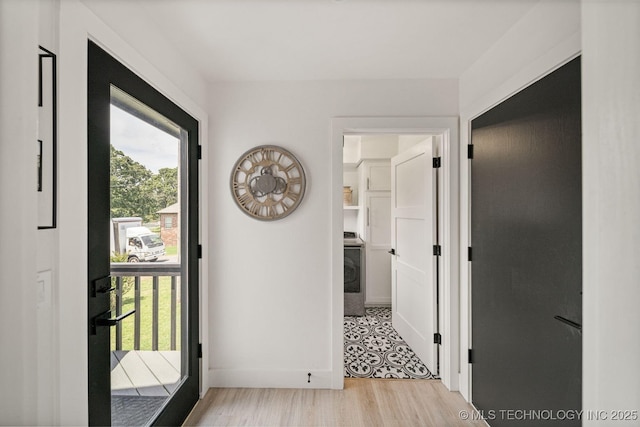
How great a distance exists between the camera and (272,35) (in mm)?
1711

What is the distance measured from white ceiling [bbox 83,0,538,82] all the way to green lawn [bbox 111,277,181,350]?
1.25 m

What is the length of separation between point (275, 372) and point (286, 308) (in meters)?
0.51

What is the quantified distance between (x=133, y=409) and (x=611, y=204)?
200 centimetres

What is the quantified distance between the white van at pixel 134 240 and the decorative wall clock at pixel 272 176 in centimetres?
78

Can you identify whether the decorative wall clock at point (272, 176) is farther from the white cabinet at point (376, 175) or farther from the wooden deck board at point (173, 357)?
the white cabinet at point (376, 175)

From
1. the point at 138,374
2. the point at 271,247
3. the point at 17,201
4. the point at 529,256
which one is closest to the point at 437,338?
the point at 529,256

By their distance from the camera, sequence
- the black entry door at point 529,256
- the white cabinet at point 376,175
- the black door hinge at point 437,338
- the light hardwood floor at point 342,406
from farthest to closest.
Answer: the white cabinet at point 376,175
the black door hinge at point 437,338
the light hardwood floor at point 342,406
the black entry door at point 529,256

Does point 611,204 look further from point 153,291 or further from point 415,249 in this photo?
point 415,249

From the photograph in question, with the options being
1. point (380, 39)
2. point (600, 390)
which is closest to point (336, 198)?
point (380, 39)

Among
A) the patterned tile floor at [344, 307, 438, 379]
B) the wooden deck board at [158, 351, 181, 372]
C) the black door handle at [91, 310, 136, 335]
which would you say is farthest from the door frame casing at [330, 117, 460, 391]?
the black door handle at [91, 310, 136, 335]

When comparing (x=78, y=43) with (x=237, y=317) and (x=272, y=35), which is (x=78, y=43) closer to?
(x=272, y=35)

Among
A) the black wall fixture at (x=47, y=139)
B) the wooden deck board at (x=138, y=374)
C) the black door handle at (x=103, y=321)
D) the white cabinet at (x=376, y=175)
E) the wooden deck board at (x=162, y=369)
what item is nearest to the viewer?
the black wall fixture at (x=47, y=139)

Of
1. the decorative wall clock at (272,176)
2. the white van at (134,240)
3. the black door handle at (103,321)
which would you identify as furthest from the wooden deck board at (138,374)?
the decorative wall clock at (272,176)

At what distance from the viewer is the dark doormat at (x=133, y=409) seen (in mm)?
1291
